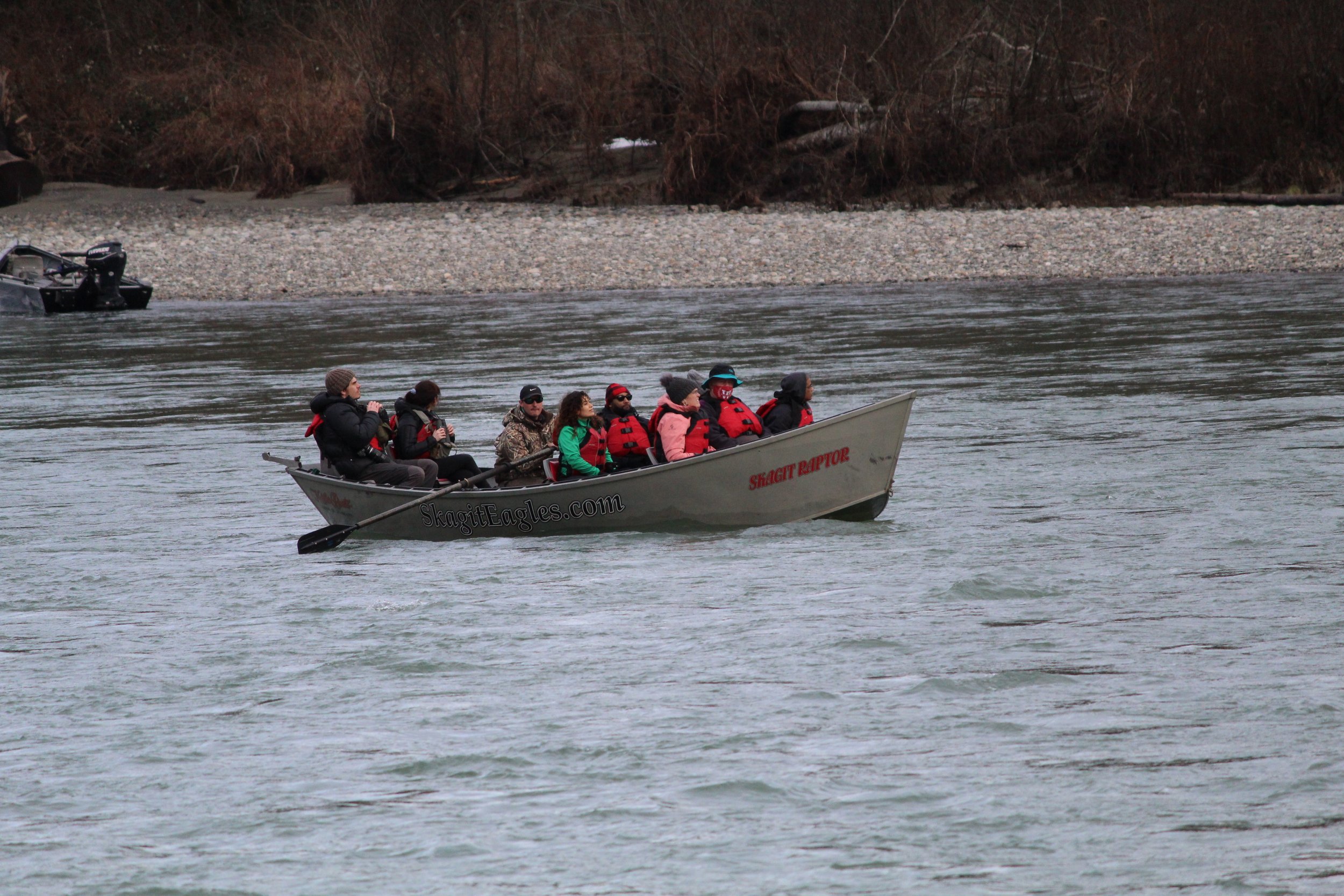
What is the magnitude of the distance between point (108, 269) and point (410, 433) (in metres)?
20.0

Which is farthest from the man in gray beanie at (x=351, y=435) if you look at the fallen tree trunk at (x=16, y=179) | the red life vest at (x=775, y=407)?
the fallen tree trunk at (x=16, y=179)

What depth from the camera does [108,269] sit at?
96.8ft

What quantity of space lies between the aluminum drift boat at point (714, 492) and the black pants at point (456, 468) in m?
0.45

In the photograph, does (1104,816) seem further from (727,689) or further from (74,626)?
(74,626)

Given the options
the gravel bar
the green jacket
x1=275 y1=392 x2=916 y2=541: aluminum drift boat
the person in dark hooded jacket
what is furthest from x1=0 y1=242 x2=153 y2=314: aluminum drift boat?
the person in dark hooded jacket

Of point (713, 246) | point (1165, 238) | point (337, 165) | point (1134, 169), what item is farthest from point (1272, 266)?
point (337, 165)

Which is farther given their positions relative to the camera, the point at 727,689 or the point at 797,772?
the point at 727,689

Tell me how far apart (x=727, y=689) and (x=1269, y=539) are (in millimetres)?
4345

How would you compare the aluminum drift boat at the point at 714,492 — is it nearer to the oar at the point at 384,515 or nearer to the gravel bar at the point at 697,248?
the oar at the point at 384,515

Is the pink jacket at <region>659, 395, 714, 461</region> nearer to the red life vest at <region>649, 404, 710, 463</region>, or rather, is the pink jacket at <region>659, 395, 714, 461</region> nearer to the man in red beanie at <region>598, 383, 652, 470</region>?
the red life vest at <region>649, 404, 710, 463</region>

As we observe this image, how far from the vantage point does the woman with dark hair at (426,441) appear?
1165 cm

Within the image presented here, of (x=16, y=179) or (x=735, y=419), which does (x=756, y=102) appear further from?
(x=735, y=419)

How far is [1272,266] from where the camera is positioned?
28375 mm

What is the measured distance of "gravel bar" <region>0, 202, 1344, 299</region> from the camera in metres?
29.6
